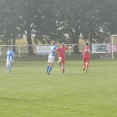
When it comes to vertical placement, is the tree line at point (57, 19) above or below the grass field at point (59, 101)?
above

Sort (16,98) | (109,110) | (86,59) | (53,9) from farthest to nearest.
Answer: (53,9)
(86,59)
(16,98)
(109,110)

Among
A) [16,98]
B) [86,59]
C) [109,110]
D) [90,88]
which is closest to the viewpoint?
[109,110]

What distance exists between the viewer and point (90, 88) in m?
17.4

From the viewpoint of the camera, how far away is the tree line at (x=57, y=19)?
60.2 metres

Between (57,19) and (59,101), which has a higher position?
(57,19)

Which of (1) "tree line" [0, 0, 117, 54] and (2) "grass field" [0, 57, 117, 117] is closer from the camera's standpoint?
(2) "grass field" [0, 57, 117, 117]

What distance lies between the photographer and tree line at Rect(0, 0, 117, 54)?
6016 cm

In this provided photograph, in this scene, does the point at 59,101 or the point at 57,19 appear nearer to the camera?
the point at 59,101

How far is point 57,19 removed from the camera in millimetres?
61094

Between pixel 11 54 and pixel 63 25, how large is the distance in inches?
1287

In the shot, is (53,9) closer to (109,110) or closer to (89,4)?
(89,4)

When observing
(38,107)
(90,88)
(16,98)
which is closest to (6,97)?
(16,98)

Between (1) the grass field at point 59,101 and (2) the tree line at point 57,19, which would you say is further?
(2) the tree line at point 57,19

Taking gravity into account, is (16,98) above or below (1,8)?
below
